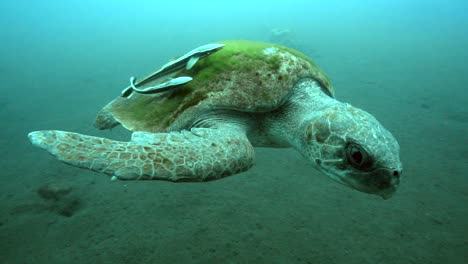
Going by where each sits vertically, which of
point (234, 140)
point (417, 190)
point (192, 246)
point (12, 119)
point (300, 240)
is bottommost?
point (417, 190)

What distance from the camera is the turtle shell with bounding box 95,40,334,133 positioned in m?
2.24

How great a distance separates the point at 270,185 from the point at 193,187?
1296mm

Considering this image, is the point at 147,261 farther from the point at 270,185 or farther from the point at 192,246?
the point at 270,185

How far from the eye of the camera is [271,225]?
122 inches

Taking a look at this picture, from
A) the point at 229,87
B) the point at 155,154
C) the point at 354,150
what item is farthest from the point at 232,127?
the point at 354,150

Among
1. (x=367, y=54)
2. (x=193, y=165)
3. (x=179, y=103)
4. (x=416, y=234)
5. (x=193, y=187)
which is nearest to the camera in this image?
(x=193, y=165)

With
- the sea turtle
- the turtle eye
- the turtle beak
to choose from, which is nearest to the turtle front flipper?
the sea turtle

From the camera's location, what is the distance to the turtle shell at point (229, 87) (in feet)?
7.36

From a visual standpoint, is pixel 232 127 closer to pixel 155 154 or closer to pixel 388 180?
pixel 155 154

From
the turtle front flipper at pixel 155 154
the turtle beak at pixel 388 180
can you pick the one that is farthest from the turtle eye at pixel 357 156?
the turtle front flipper at pixel 155 154

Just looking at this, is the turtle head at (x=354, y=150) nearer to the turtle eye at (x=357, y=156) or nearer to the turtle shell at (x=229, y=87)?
the turtle eye at (x=357, y=156)

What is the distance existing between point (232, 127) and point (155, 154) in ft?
2.79

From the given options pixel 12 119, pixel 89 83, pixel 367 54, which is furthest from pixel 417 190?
pixel 367 54

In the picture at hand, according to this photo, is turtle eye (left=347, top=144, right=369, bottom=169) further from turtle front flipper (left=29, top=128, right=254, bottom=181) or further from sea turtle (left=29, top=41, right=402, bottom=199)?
turtle front flipper (left=29, top=128, right=254, bottom=181)
